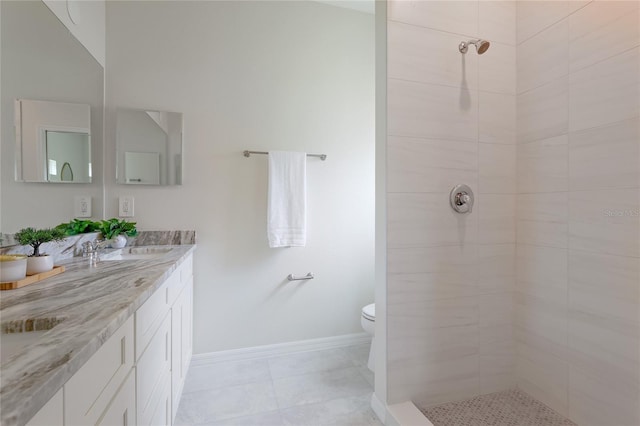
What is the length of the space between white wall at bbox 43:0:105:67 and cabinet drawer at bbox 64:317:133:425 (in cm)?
156

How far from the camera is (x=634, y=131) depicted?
1068 mm

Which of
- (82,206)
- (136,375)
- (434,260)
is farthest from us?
(82,206)

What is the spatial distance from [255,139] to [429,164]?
4.14ft

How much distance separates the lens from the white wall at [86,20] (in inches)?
57.1

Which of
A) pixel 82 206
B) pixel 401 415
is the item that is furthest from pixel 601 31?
pixel 82 206

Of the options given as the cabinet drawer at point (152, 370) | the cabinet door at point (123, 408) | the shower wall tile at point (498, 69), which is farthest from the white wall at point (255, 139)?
the cabinet door at point (123, 408)

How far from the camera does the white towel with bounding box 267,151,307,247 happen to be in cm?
206

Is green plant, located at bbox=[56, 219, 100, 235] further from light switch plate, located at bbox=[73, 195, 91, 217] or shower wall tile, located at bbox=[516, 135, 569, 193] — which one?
shower wall tile, located at bbox=[516, 135, 569, 193]

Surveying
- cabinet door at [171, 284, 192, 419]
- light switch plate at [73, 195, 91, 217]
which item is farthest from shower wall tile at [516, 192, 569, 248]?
light switch plate at [73, 195, 91, 217]

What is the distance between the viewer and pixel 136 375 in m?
0.90

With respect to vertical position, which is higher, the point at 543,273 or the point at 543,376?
the point at 543,273

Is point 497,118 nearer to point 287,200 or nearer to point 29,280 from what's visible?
point 287,200

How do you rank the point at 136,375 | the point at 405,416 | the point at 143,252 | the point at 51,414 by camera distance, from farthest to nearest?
the point at 143,252
the point at 405,416
the point at 136,375
the point at 51,414

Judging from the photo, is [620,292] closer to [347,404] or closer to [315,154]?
[347,404]
